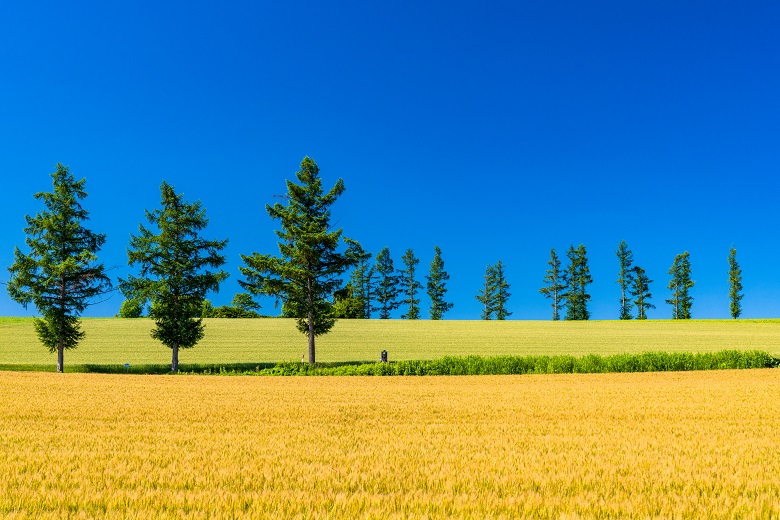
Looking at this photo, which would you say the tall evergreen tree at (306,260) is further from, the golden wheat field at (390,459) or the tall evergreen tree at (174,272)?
the golden wheat field at (390,459)

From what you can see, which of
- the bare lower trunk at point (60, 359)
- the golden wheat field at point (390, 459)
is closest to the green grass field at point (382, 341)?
the bare lower trunk at point (60, 359)

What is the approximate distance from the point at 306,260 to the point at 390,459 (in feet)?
96.1

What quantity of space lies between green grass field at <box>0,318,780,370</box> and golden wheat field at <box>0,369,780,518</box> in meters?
28.0

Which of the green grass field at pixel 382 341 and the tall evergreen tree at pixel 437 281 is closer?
the green grass field at pixel 382 341

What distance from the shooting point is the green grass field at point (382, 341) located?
4203cm

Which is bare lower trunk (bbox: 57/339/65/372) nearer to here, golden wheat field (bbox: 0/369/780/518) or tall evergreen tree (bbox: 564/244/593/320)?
golden wheat field (bbox: 0/369/780/518)

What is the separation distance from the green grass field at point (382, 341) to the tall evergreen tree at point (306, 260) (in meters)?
5.87

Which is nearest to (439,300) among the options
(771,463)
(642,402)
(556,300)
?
(556,300)

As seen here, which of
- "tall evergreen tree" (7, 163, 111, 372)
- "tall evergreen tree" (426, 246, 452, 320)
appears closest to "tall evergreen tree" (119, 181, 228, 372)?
"tall evergreen tree" (7, 163, 111, 372)

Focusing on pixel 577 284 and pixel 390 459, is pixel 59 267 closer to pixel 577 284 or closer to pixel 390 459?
pixel 390 459

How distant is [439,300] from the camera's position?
94438mm

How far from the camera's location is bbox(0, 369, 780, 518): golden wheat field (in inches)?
208

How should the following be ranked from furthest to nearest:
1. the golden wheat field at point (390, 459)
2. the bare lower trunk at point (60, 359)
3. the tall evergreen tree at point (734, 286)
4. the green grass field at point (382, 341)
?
the tall evergreen tree at point (734, 286) < the green grass field at point (382, 341) < the bare lower trunk at point (60, 359) < the golden wheat field at point (390, 459)

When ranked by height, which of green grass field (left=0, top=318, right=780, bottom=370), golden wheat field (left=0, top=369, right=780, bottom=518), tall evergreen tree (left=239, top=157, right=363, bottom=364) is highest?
tall evergreen tree (left=239, top=157, right=363, bottom=364)
